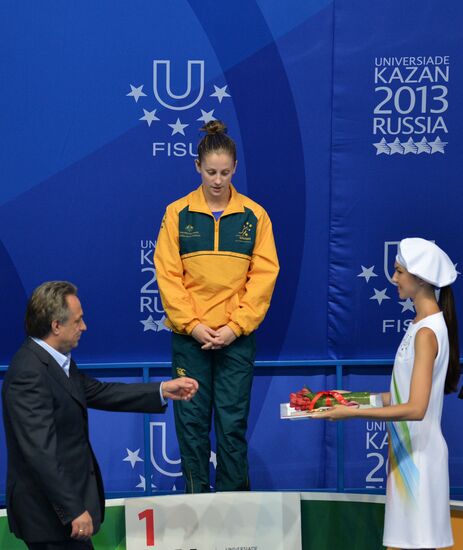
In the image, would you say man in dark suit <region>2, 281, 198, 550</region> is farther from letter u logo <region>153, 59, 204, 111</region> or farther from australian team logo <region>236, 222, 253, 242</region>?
letter u logo <region>153, 59, 204, 111</region>

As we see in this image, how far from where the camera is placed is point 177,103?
5.70 meters

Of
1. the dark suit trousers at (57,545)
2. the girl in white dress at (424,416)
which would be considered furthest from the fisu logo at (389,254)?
the dark suit trousers at (57,545)

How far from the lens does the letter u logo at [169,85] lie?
567 cm

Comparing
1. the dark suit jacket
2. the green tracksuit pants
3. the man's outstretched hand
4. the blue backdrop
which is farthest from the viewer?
the blue backdrop

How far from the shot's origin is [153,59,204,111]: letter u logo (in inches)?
223

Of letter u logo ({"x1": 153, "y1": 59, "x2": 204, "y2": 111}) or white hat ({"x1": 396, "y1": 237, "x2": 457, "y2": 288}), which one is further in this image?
letter u logo ({"x1": 153, "y1": 59, "x2": 204, "y2": 111})

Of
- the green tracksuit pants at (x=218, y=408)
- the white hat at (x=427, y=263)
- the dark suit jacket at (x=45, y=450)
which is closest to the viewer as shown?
the dark suit jacket at (x=45, y=450)

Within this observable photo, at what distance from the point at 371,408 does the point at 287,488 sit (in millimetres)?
2044

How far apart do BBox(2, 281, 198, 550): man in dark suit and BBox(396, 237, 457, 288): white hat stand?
1.23m

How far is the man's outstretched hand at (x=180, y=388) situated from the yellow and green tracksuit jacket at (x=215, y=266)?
2.50 feet

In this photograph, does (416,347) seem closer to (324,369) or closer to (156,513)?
(156,513)

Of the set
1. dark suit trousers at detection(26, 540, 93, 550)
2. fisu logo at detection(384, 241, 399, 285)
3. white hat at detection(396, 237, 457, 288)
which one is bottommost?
dark suit trousers at detection(26, 540, 93, 550)

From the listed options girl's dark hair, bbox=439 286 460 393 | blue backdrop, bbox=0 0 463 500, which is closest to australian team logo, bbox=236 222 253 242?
blue backdrop, bbox=0 0 463 500

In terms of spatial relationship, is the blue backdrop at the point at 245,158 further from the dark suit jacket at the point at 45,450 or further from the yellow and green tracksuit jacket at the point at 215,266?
the dark suit jacket at the point at 45,450
